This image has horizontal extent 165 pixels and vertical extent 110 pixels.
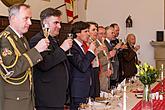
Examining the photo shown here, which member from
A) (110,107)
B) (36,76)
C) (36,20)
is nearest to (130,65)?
(36,20)

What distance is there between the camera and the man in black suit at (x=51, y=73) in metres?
2.71

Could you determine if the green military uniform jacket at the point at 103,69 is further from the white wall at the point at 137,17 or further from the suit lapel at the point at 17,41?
the white wall at the point at 137,17

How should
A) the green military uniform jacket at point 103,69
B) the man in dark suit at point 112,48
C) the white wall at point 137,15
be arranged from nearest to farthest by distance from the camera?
the green military uniform jacket at point 103,69 → the man in dark suit at point 112,48 → the white wall at point 137,15

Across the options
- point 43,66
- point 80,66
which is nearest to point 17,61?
point 43,66

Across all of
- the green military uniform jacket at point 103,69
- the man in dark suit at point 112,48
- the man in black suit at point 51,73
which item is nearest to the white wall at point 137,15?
the man in dark suit at point 112,48

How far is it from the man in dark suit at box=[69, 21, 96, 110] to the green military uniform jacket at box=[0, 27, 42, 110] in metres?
0.89

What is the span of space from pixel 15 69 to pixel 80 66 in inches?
42.5

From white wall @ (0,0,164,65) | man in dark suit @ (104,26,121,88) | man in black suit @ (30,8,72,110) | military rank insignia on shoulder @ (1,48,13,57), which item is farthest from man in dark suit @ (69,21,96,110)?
white wall @ (0,0,164,65)

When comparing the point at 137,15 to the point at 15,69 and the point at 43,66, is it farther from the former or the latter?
the point at 15,69

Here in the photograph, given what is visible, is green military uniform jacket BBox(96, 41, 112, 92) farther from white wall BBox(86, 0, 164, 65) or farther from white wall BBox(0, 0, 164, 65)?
white wall BBox(86, 0, 164, 65)

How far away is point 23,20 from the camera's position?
236 centimetres

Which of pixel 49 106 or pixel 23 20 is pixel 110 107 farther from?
pixel 23 20

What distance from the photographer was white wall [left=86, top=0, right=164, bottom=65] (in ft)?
27.3

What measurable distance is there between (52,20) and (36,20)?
107 inches
